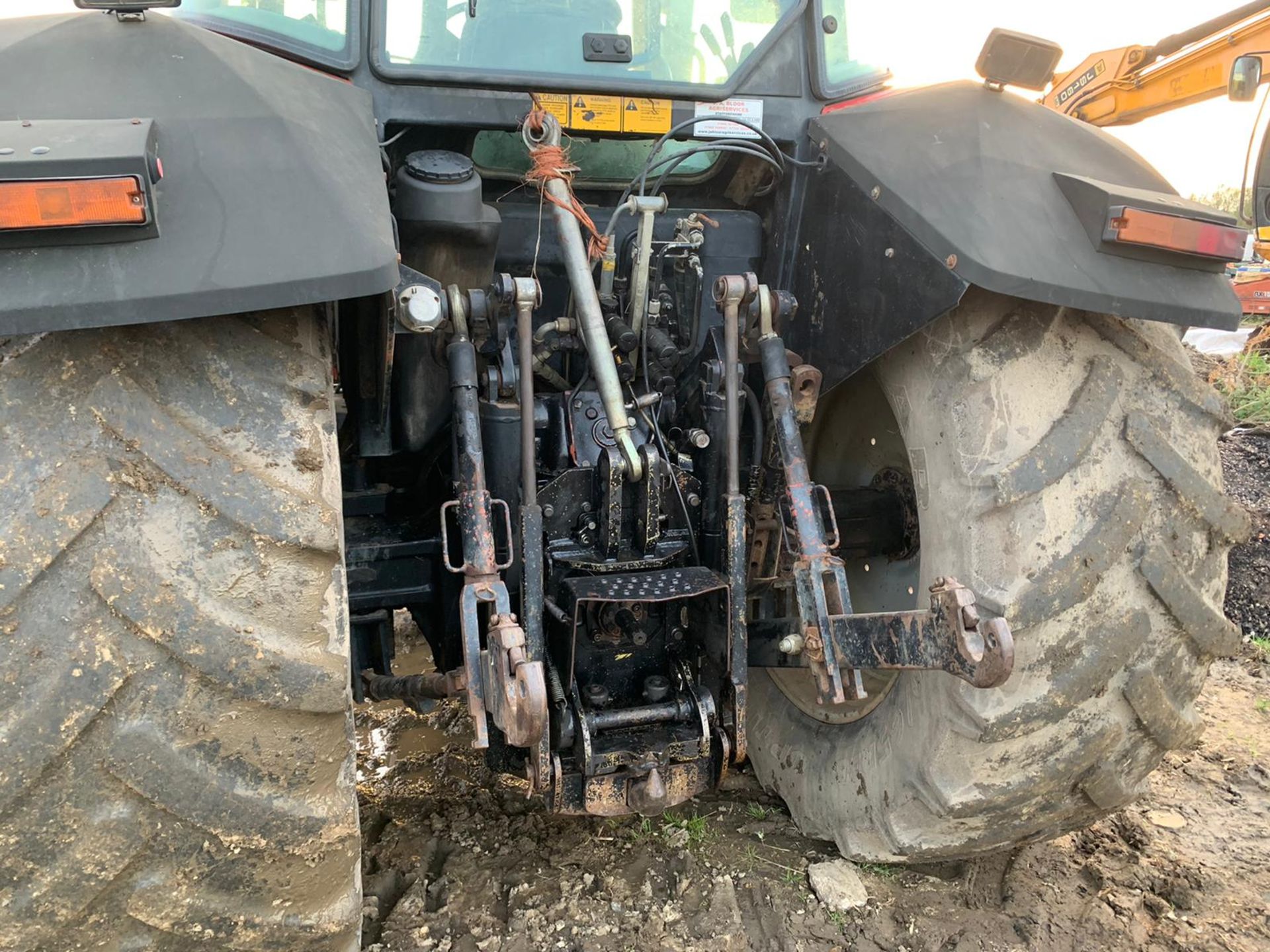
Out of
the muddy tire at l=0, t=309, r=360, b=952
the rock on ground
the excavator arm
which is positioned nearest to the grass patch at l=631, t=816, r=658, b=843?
the rock on ground

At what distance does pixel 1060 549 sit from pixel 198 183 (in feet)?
4.99

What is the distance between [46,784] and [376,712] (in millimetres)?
1905

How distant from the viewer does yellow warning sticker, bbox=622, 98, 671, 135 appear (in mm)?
2262

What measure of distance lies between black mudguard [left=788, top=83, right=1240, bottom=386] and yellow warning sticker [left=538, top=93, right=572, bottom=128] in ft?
1.87

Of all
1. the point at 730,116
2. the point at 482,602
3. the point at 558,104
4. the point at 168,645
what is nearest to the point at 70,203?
the point at 168,645

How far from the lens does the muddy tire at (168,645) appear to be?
51.4 inches

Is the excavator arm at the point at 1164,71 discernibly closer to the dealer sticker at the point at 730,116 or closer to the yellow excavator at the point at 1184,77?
the yellow excavator at the point at 1184,77

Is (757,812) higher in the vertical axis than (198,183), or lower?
lower

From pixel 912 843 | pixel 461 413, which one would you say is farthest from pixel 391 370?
pixel 912 843

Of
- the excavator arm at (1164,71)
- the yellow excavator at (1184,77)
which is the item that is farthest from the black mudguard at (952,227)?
the excavator arm at (1164,71)

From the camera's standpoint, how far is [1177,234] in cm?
180

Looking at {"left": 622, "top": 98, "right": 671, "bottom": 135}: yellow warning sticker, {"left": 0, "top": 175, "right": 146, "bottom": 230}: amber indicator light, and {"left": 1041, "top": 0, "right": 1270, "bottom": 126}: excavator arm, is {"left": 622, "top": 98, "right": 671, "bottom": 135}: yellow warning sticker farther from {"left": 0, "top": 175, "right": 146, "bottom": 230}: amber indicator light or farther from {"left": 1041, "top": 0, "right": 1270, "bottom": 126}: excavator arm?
{"left": 1041, "top": 0, "right": 1270, "bottom": 126}: excavator arm

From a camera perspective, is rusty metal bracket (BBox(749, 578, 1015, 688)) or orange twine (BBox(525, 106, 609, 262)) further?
orange twine (BBox(525, 106, 609, 262))

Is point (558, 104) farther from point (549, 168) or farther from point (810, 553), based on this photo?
point (810, 553)
